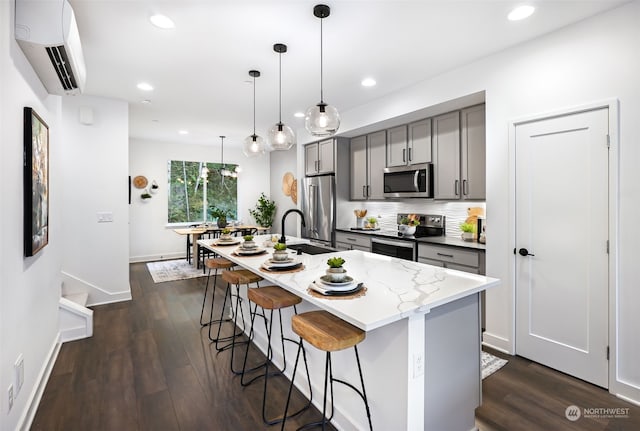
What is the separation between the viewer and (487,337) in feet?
9.81

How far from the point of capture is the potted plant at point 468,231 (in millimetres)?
3605

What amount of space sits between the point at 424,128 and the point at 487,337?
8.05 feet

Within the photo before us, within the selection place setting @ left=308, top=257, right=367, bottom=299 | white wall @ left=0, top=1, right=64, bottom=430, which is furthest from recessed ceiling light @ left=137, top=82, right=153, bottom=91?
place setting @ left=308, top=257, right=367, bottom=299

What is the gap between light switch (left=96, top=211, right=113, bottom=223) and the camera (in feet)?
13.8

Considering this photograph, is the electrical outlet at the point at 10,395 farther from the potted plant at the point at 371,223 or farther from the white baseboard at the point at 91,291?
the potted plant at the point at 371,223

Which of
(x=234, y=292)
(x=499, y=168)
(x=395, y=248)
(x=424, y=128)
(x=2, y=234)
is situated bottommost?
(x=234, y=292)

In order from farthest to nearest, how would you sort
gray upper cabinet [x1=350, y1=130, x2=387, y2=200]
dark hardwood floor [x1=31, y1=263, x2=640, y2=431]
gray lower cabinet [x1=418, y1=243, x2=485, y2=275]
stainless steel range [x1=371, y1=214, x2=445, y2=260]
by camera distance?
gray upper cabinet [x1=350, y1=130, x2=387, y2=200]
stainless steel range [x1=371, y1=214, x2=445, y2=260]
gray lower cabinet [x1=418, y1=243, x2=485, y2=275]
dark hardwood floor [x1=31, y1=263, x2=640, y2=431]

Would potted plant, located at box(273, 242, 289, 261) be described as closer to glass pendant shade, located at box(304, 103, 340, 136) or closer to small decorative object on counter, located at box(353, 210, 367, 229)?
glass pendant shade, located at box(304, 103, 340, 136)

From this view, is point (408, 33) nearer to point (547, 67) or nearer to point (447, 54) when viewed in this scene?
point (447, 54)

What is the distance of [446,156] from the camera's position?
12.2 ft

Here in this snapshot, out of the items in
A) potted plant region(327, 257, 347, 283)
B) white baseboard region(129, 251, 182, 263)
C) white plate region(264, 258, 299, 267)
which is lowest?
white baseboard region(129, 251, 182, 263)

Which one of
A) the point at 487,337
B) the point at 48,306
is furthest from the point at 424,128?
the point at 48,306

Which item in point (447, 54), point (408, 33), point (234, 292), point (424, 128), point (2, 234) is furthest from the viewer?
point (424, 128)

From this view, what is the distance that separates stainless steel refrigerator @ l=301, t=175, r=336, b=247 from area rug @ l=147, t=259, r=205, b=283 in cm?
234
